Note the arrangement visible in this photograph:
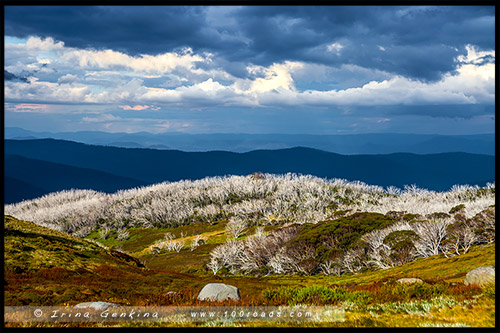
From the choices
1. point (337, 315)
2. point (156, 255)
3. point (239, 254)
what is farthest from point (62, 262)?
point (156, 255)

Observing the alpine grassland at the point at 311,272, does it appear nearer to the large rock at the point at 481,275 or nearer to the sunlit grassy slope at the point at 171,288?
the sunlit grassy slope at the point at 171,288

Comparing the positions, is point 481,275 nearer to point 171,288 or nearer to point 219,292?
point 219,292

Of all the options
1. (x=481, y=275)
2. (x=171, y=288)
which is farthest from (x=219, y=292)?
(x=171, y=288)

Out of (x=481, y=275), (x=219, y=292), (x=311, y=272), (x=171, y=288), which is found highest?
(x=481, y=275)

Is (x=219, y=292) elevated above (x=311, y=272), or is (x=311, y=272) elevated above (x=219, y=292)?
(x=219, y=292)

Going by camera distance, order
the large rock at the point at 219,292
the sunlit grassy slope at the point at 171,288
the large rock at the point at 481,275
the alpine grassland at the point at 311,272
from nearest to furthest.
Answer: the sunlit grassy slope at the point at 171,288 < the alpine grassland at the point at 311,272 < the large rock at the point at 481,275 < the large rock at the point at 219,292

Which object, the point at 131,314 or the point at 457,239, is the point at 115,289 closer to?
the point at 131,314

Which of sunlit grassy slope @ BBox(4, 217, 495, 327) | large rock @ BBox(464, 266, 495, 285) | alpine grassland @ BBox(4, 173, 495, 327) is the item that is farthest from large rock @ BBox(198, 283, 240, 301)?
large rock @ BBox(464, 266, 495, 285)

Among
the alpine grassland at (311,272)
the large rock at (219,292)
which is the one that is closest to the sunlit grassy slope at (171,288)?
the alpine grassland at (311,272)

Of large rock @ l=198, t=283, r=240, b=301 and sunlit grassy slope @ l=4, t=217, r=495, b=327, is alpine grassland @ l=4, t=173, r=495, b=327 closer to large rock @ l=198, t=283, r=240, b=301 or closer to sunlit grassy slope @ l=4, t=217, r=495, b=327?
sunlit grassy slope @ l=4, t=217, r=495, b=327

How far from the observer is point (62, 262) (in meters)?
35.9

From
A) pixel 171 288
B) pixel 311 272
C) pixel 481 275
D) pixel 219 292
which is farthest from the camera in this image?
pixel 311 272

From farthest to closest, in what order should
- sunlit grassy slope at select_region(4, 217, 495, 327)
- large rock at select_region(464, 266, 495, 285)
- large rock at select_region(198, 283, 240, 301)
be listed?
large rock at select_region(198, 283, 240, 301)
large rock at select_region(464, 266, 495, 285)
sunlit grassy slope at select_region(4, 217, 495, 327)

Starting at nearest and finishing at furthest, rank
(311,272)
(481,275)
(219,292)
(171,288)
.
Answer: (219,292)
(481,275)
(171,288)
(311,272)
